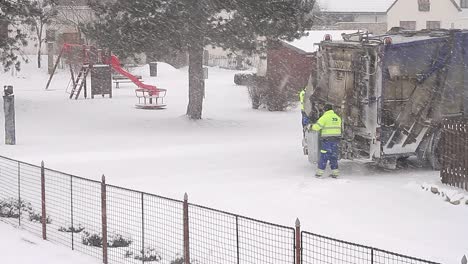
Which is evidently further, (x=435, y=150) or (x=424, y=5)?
(x=424, y=5)

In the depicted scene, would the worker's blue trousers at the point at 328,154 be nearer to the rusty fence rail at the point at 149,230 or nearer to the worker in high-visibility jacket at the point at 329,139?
the worker in high-visibility jacket at the point at 329,139

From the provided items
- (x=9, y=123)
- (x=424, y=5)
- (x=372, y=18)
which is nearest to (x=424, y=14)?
(x=424, y=5)

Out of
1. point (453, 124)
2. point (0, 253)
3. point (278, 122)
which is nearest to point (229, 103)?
point (278, 122)

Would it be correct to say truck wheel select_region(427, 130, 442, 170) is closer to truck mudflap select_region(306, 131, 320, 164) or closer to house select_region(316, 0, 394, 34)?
truck mudflap select_region(306, 131, 320, 164)

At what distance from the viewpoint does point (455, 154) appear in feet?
43.7

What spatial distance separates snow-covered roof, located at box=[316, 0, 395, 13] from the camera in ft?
217

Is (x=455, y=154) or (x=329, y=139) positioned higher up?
(x=329, y=139)

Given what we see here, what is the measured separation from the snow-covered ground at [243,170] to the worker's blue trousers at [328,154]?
1.26 feet

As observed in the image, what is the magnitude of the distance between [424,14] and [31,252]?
59.5 meters

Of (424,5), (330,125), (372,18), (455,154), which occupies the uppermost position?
(424,5)

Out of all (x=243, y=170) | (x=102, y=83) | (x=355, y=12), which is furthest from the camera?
(x=355, y=12)

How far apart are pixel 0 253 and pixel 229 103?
23640mm

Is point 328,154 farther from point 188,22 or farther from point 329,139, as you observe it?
point 188,22

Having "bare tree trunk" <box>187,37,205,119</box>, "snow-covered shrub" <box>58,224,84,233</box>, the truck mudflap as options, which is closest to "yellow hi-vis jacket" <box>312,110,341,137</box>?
the truck mudflap
